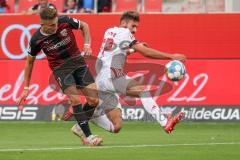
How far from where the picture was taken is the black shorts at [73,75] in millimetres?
14023

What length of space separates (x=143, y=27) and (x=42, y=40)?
8505mm

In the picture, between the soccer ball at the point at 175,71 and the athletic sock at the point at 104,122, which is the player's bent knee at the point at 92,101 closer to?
the athletic sock at the point at 104,122

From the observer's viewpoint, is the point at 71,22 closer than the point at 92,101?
Yes

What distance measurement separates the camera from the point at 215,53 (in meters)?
21.5

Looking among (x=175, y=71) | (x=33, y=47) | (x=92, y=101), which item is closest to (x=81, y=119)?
(x=92, y=101)

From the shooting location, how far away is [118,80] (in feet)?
49.0

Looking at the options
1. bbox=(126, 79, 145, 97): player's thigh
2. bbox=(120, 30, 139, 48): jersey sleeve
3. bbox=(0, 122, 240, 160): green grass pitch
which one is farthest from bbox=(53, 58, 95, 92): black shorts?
bbox=(0, 122, 240, 160): green grass pitch

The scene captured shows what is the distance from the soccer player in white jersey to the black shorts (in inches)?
28.9

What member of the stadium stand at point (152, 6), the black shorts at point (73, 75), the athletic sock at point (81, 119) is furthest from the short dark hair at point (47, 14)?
the stadium stand at point (152, 6)

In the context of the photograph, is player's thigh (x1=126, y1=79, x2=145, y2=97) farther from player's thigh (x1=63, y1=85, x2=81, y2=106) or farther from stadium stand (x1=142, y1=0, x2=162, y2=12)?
stadium stand (x1=142, y1=0, x2=162, y2=12)

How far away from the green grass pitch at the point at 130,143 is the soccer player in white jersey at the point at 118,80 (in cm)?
43

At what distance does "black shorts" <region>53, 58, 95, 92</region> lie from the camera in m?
14.0

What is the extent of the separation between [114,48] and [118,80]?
61cm

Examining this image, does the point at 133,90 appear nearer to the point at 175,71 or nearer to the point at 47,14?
the point at 175,71
